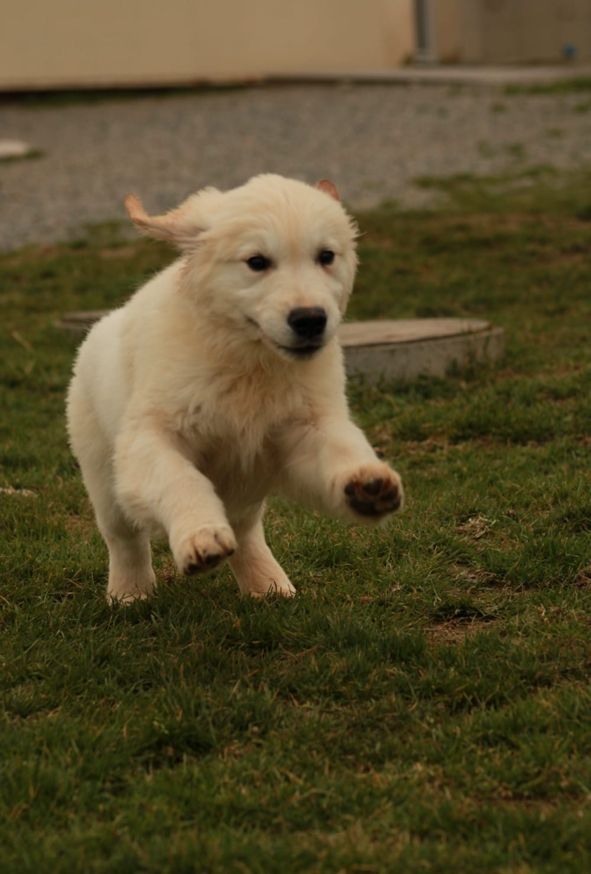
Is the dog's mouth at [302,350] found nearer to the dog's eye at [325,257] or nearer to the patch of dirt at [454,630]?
the dog's eye at [325,257]

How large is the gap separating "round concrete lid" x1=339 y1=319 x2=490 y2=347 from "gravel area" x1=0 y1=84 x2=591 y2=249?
19.8ft

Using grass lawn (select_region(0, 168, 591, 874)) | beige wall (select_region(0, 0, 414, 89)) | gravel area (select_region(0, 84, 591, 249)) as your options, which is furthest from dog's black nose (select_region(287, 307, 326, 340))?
beige wall (select_region(0, 0, 414, 89))

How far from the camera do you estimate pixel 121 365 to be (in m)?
4.91

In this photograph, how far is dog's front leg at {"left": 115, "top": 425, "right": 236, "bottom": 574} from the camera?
3971 mm

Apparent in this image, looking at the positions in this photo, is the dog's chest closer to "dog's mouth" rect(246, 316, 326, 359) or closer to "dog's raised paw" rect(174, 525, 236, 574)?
"dog's mouth" rect(246, 316, 326, 359)

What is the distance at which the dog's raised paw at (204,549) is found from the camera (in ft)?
12.9

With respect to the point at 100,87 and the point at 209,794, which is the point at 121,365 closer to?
the point at 209,794

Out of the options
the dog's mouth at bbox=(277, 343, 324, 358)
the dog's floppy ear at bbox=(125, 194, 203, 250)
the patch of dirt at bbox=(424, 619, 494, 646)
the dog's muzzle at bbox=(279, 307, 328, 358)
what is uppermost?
the dog's floppy ear at bbox=(125, 194, 203, 250)

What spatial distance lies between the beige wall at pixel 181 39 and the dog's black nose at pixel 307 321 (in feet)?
66.0

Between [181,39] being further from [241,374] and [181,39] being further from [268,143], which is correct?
[241,374]

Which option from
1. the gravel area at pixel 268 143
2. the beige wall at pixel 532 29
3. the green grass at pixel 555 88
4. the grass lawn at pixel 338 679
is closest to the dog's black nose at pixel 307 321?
the grass lawn at pixel 338 679

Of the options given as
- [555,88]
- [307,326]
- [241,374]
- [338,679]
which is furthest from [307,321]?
[555,88]

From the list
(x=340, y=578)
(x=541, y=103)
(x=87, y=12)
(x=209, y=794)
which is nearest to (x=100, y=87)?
(x=87, y=12)

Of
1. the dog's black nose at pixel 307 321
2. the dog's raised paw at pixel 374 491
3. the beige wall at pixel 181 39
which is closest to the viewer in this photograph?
the dog's raised paw at pixel 374 491
